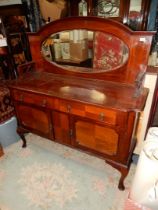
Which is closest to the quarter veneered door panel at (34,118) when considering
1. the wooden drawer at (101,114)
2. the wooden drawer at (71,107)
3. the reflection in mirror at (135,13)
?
the wooden drawer at (71,107)

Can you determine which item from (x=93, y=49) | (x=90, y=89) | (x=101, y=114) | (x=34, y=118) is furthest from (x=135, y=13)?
(x=34, y=118)

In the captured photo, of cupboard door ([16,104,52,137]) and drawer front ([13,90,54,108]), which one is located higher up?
drawer front ([13,90,54,108])

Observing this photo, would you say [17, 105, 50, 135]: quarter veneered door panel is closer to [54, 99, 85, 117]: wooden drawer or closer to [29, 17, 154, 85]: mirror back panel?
[54, 99, 85, 117]: wooden drawer

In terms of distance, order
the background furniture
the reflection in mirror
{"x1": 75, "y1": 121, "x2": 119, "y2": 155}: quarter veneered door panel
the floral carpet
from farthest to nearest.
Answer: the background furniture, the reflection in mirror, the floral carpet, {"x1": 75, "y1": 121, "x2": 119, "y2": 155}: quarter veneered door panel

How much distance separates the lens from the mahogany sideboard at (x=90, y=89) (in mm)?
1202

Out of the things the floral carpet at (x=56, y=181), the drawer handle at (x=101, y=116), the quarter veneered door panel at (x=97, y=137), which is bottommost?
the floral carpet at (x=56, y=181)

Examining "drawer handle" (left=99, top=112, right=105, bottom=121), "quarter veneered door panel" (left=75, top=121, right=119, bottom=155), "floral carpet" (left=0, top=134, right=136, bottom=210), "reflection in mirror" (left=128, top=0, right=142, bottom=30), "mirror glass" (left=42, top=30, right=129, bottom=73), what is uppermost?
"reflection in mirror" (left=128, top=0, right=142, bottom=30)

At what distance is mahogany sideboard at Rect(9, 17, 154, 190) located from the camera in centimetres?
120

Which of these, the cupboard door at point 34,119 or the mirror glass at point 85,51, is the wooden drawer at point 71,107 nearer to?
the cupboard door at point 34,119

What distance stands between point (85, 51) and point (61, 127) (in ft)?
2.44

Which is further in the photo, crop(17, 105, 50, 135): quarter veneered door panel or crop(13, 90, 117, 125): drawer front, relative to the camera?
crop(17, 105, 50, 135): quarter veneered door panel

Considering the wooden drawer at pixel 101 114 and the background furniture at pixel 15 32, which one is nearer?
the wooden drawer at pixel 101 114

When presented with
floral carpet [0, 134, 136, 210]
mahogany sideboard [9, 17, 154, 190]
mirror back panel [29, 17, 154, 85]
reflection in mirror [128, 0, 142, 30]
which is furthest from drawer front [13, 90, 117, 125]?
reflection in mirror [128, 0, 142, 30]

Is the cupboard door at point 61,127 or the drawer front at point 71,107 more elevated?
Result: the drawer front at point 71,107
